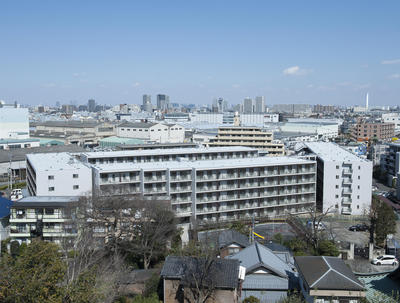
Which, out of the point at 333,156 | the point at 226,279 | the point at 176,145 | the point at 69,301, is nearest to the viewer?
the point at 69,301

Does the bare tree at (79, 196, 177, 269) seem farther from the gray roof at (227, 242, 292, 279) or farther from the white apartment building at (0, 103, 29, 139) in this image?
the white apartment building at (0, 103, 29, 139)

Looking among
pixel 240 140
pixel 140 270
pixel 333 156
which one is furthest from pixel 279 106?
pixel 140 270

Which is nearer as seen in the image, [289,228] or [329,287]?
[329,287]

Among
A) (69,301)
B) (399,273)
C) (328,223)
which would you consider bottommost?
(328,223)

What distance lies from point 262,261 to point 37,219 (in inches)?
277

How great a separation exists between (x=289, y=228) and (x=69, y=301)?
10855mm

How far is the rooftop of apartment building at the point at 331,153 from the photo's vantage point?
1739cm

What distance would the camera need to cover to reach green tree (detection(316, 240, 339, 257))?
1112cm

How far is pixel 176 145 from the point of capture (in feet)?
84.1

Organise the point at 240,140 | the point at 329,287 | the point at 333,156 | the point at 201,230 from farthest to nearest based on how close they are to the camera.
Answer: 1. the point at 240,140
2. the point at 333,156
3. the point at 201,230
4. the point at 329,287

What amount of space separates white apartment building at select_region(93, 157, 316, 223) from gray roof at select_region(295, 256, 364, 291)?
7.39 m

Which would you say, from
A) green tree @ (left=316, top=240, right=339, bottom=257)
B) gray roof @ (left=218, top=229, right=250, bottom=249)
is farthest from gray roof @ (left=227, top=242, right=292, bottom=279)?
green tree @ (left=316, top=240, right=339, bottom=257)

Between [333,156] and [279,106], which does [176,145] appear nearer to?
[333,156]

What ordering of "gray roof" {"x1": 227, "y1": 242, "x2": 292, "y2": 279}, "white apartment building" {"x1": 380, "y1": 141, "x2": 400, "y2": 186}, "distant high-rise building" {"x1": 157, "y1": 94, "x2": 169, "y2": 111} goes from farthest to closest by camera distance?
"distant high-rise building" {"x1": 157, "y1": 94, "x2": 169, "y2": 111}, "white apartment building" {"x1": 380, "y1": 141, "x2": 400, "y2": 186}, "gray roof" {"x1": 227, "y1": 242, "x2": 292, "y2": 279}
